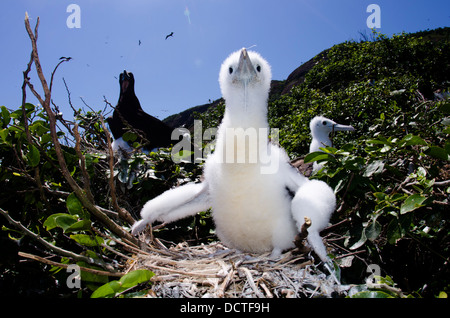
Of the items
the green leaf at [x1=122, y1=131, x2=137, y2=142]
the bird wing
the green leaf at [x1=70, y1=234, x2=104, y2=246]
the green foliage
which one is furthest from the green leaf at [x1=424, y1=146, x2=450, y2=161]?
the green leaf at [x1=122, y1=131, x2=137, y2=142]

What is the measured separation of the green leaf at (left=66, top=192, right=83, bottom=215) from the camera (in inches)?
52.5

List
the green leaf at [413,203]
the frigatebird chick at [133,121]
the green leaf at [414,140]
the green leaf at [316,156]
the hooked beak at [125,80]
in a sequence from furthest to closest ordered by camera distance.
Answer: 1. the hooked beak at [125,80]
2. the frigatebird chick at [133,121]
3. the green leaf at [316,156]
4. the green leaf at [414,140]
5. the green leaf at [413,203]

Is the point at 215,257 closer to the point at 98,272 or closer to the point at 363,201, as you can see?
the point at 98,272

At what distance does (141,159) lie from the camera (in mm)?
2324

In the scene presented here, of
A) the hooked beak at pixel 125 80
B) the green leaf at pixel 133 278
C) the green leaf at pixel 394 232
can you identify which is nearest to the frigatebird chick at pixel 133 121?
the hooked beak at pixel 125 80

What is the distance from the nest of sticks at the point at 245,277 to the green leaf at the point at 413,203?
1.32 ft

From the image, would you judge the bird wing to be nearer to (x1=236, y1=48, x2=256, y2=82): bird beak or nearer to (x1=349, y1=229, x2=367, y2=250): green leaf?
(x1=236, y1=48, x2=256, y2=82): bird beak

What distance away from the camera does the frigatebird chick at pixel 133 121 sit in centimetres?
547

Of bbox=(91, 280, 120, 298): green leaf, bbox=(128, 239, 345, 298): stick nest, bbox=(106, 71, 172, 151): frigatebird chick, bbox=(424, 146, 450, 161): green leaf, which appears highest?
bbox=(106, 71, 172, 151): frigatebird chick

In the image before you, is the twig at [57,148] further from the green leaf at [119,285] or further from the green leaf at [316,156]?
the green leaf at [316,156]

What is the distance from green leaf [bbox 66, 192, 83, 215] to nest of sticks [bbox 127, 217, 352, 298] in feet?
1.22

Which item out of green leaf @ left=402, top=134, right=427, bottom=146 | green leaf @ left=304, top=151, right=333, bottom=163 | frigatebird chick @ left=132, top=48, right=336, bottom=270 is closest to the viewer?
green leaf @ left=402, top=134, right=427, bottom=146

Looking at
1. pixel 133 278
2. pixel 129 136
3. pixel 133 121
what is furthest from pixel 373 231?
pixel 133 121

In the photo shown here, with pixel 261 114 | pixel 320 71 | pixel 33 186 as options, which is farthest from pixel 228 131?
pixel 320 71
